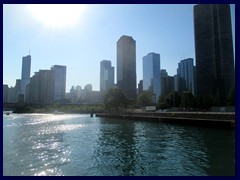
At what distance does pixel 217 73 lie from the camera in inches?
5856

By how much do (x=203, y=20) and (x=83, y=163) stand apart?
6227 inches

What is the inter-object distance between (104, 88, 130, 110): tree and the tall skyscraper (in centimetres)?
5984

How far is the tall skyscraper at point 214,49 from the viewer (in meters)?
146

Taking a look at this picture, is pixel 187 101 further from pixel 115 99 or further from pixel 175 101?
pixel 115 99

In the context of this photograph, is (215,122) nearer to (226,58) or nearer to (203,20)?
(226,58)


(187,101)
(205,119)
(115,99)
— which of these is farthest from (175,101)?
(205,119)

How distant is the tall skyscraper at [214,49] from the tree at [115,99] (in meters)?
59.8

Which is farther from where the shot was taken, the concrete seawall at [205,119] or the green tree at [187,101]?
the green tree at [187,101]

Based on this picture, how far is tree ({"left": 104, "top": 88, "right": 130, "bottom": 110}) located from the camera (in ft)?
392

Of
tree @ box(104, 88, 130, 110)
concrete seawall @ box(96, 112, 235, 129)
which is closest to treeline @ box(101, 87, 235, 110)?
tree @ box(104, 88, 130, 110)

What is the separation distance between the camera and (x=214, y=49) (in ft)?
485

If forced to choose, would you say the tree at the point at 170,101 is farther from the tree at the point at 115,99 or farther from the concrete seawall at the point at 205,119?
the concrete seawall at the point at 205,119

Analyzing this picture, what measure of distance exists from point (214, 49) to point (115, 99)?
75823mm

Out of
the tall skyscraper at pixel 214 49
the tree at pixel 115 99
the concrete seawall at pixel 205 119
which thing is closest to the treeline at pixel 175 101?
the tree at pixel 115 99
